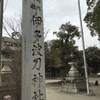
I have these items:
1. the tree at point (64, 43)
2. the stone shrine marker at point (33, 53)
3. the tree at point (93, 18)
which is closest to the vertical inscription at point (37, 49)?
the stone shrine marker at point (33, 53)

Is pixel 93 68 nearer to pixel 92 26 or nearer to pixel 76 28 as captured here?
pixel 76 28

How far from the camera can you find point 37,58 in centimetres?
354

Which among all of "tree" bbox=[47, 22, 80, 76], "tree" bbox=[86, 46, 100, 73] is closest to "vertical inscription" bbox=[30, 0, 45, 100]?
"tree" bbox=[47, 22, 80, 76]

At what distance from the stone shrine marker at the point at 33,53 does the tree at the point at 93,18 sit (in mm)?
6694

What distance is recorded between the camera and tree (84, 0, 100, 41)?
383 inches

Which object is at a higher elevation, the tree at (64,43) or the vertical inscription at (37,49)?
the tree at (64,43)

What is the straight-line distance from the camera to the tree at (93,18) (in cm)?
973

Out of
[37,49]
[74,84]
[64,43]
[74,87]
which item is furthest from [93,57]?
[37,49]

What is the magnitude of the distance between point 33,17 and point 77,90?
10109 mm

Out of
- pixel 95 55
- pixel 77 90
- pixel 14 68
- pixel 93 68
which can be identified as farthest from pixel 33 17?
pixel 93 68

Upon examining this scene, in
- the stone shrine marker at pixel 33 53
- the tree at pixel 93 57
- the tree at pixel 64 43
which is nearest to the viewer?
the stone shrine marker at pixel 33 53

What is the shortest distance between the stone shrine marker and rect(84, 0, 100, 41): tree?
6.69 metres

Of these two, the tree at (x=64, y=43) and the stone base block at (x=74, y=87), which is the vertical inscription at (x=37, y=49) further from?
the tree at (x=64, y=43)

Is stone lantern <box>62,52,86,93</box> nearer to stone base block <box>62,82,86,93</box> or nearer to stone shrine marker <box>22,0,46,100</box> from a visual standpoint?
stone base block <box>62,82,86,93</box>
